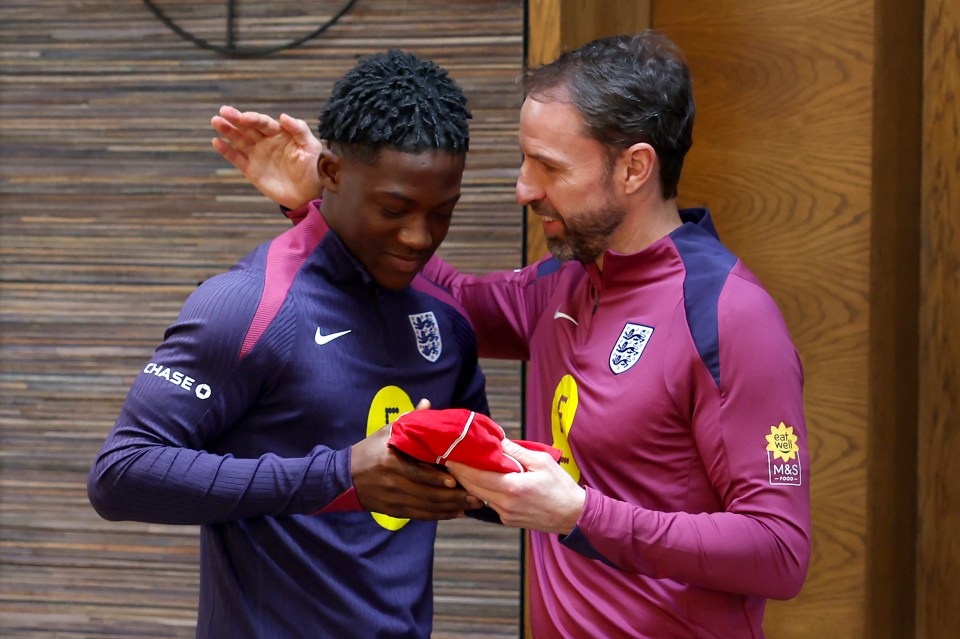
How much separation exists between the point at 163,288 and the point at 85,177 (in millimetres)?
295

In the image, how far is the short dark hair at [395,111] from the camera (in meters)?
1.30

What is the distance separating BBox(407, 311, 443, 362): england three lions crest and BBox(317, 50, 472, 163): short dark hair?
0.27m

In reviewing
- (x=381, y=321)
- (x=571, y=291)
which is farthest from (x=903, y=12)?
(x=381, y=321)

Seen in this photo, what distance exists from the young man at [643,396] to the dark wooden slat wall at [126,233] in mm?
557

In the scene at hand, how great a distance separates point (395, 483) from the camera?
1.19m

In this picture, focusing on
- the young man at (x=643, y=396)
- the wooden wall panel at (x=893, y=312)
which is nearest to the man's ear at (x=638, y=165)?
the young man at (x=643, y=396)

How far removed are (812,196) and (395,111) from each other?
1.04 metres

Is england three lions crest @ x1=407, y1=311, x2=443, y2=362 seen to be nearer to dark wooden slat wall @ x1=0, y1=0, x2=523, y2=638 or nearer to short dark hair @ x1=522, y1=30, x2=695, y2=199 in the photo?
short dark hair @ x1=522, y1=30, x2=695, y2=199

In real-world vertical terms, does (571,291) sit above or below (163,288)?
above

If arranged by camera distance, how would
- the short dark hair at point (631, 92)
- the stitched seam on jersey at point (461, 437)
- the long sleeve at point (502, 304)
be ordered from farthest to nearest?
the long sleeve at point (502, 304) < the short dark hair at point (631, 92) < the stitched seam on jersey at point (461, 437)

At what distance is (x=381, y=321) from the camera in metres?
1.41

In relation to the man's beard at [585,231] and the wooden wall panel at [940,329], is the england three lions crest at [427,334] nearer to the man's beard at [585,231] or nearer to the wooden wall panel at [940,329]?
the man's beard at [585,231]

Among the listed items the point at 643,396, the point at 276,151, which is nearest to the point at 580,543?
the point at 643,396

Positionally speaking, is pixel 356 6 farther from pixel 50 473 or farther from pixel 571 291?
pixel 50 473
